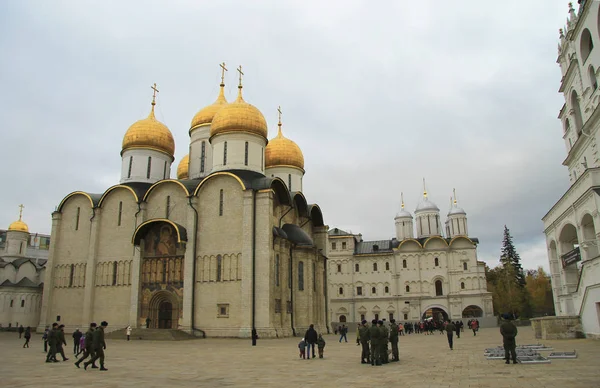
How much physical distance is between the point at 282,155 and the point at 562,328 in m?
23.4

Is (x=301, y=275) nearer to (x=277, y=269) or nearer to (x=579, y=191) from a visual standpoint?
(x=277, y=269)

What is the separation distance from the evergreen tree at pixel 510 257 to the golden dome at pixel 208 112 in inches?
1844

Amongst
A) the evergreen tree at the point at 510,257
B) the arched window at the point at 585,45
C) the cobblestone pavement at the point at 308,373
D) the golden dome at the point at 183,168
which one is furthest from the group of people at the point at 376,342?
the evergreen tree at the point at 510,257

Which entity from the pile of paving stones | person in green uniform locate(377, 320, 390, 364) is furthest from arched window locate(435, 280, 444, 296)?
person in green uniform locate(377, 320, 390, 364)

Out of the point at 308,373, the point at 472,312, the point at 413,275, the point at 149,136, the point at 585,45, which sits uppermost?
the point at 149,136

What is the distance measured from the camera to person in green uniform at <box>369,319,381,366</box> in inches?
448

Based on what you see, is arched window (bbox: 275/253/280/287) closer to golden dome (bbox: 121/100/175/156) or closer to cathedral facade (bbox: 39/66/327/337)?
cathedral facade (bbox: 39/66/327/337)

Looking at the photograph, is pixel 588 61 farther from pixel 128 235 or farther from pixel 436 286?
pixel 436 286

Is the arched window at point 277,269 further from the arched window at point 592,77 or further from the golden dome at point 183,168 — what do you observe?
the arched window at point 592,77

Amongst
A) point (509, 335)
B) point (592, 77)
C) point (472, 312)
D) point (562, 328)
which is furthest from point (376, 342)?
point (472, 312)

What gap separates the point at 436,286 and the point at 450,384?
138 feet

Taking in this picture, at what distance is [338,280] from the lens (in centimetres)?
5156

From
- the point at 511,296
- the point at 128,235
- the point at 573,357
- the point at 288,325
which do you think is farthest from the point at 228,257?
the point at 511,296

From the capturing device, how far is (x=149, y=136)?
33.4 metres
